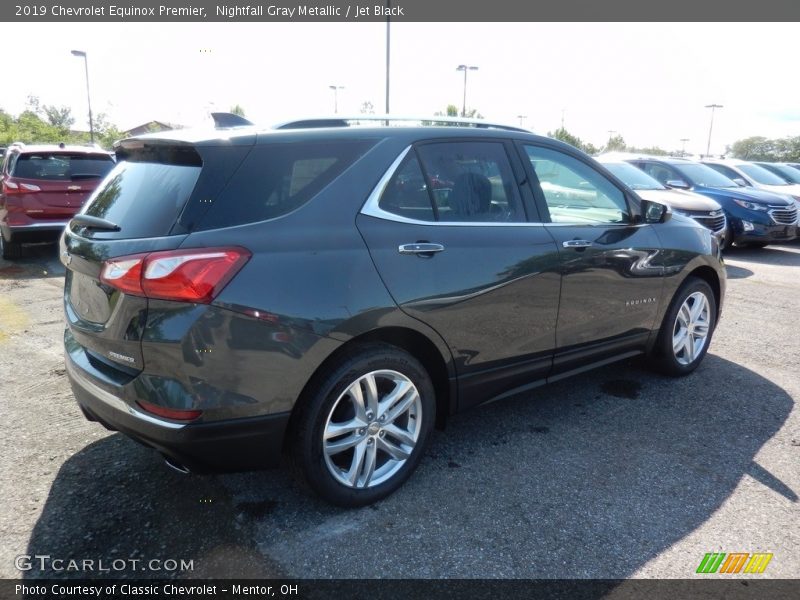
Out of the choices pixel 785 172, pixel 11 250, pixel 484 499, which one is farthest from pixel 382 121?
pixel 785 172

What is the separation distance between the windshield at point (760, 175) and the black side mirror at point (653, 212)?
11435mm

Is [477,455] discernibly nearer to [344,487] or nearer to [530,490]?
[530,490]

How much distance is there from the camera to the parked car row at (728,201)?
10.5m

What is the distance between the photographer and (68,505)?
109 inches

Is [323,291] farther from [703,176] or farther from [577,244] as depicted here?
[703,176]

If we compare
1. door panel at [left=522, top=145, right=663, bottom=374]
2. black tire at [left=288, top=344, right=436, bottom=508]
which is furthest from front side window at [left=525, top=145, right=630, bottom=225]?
black tire at [left=288, top=344, right=436, bottom=508]

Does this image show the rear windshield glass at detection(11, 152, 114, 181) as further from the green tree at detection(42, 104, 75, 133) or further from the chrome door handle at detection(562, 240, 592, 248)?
the green tree at detection(42, 104, 75, 133)

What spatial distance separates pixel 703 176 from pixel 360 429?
11.3 m

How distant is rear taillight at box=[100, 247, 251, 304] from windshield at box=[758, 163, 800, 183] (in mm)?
16652

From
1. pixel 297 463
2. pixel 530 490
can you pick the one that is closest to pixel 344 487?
pixel 297 463

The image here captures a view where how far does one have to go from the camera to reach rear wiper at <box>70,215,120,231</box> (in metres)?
2.58

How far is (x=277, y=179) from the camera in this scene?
2.54 m

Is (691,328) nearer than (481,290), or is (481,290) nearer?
(481,290)

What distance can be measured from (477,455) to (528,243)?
1.19 metres
